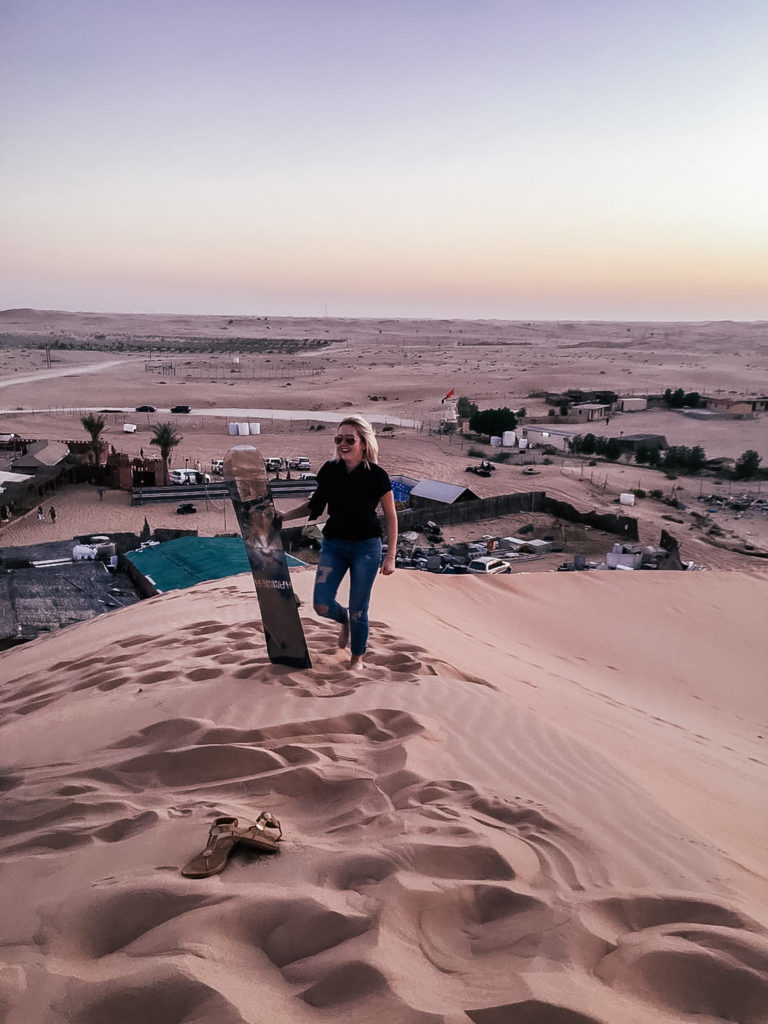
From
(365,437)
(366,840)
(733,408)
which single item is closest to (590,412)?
(733,408)

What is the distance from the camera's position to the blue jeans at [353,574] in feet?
14.6

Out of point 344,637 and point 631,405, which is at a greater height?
point 631,405

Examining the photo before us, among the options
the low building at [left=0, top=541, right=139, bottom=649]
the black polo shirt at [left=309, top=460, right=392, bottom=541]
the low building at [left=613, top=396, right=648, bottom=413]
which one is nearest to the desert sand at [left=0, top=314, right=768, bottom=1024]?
the black polo shirt at [left=309, top=460, right=392, bottom=541]

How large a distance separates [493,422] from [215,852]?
1475 inches

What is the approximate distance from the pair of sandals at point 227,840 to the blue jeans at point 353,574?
1.96 meters

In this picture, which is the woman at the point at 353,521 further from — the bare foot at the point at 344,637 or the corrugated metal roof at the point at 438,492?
the corrugated metal roof at the point at 438,492

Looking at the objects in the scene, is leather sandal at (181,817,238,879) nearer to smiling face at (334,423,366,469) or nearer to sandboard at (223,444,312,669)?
sandboard at (223,444,312,669)

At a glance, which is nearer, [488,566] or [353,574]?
[353,574]

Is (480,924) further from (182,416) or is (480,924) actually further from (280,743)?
(182,416)

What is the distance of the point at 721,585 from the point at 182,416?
1501 inches

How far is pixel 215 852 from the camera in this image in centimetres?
237

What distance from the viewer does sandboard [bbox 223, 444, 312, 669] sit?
427cm

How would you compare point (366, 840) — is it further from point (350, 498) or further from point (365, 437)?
point (365, 437)

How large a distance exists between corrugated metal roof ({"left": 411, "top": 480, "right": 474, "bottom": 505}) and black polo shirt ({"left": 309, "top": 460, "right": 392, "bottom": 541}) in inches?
708
